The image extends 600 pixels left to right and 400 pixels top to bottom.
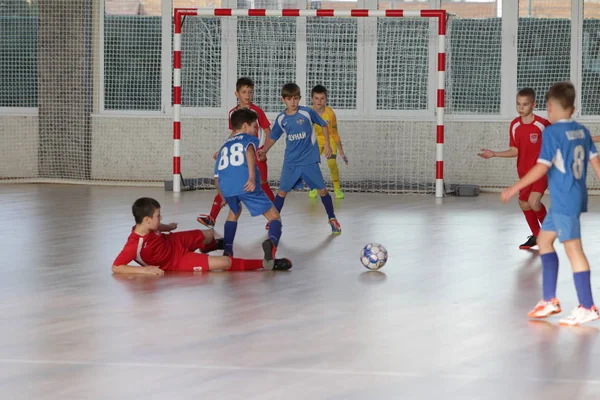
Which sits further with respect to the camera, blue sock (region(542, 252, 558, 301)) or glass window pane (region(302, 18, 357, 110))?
glass window pane (region(302, 18, 357, 110))

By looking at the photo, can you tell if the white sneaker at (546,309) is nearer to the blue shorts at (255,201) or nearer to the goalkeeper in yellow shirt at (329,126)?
the blue shorts at (255,201)

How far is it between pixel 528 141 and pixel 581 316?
Result: 9.98 ft

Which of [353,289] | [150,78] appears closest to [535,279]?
[353,289]

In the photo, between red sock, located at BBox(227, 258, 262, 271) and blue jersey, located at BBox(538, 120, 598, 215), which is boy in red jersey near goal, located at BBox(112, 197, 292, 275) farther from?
blue jersey, located at BBox(538, 120, 598, 215)

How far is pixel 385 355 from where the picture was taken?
436 centimetres

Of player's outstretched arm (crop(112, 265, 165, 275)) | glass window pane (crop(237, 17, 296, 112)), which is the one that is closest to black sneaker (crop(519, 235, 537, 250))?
player's outstretched arm (crop(112, 265, 165, 275))

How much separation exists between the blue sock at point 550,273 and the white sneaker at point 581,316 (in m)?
0.17

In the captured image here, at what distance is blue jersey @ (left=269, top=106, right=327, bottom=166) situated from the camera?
8734 mm

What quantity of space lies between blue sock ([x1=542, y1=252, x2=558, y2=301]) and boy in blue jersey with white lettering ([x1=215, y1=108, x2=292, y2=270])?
219 centimetres

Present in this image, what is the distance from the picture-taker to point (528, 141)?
7793 millimetres

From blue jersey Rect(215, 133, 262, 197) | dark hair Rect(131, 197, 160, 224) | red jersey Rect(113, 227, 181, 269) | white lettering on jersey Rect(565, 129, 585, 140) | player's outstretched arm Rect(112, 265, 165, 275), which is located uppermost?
white lettering on jersey Rect(565, 129, 585, 140)

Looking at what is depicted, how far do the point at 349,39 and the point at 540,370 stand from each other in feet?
32.7

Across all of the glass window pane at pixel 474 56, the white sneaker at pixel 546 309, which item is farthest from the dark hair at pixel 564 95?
the glass window pane at pixel 474 56

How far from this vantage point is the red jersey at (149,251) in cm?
630
